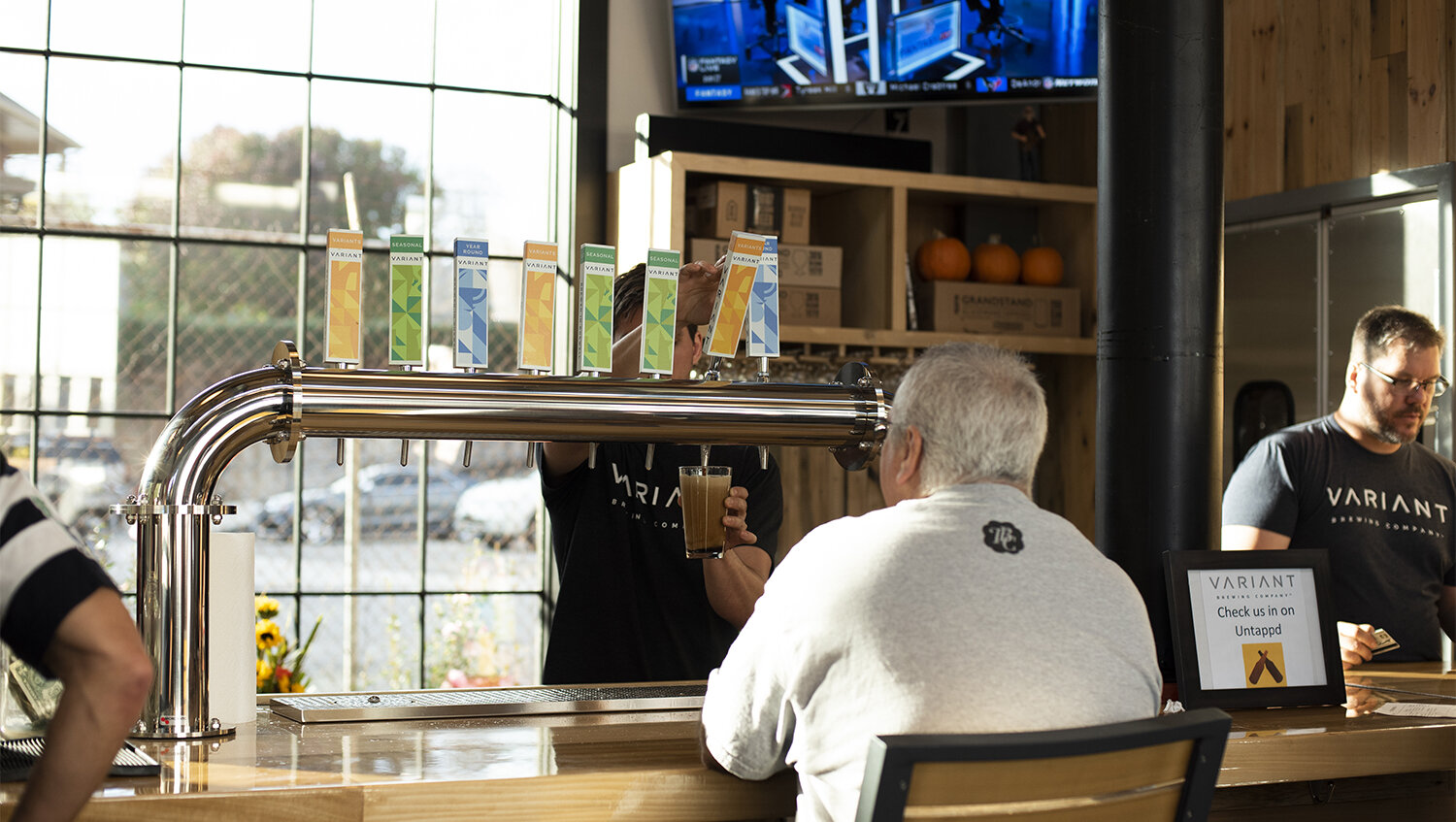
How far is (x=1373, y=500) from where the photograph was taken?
2.96 meters

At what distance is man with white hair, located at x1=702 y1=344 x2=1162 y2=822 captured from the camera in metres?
1.36

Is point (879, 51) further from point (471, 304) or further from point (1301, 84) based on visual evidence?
point (471, 304)

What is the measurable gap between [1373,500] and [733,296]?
178 cm

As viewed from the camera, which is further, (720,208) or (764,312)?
(720,208)

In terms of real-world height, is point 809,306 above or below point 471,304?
above

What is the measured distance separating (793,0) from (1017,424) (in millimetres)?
2772

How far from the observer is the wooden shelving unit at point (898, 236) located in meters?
3.87

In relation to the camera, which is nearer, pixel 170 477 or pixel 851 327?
pixel 170 477

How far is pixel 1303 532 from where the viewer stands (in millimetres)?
2963

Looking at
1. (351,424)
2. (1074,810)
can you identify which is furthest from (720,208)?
(1074,810)

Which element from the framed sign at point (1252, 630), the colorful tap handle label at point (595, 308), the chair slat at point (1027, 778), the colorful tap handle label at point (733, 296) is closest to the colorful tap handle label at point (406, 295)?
the colorful tap handle label at point (595, 308)

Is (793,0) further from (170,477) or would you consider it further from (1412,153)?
(170,477)

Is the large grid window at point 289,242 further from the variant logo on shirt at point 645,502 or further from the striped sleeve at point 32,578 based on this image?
the striped sleeve at point 32,578

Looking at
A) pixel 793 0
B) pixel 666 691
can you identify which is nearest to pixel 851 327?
pixel 793 0
